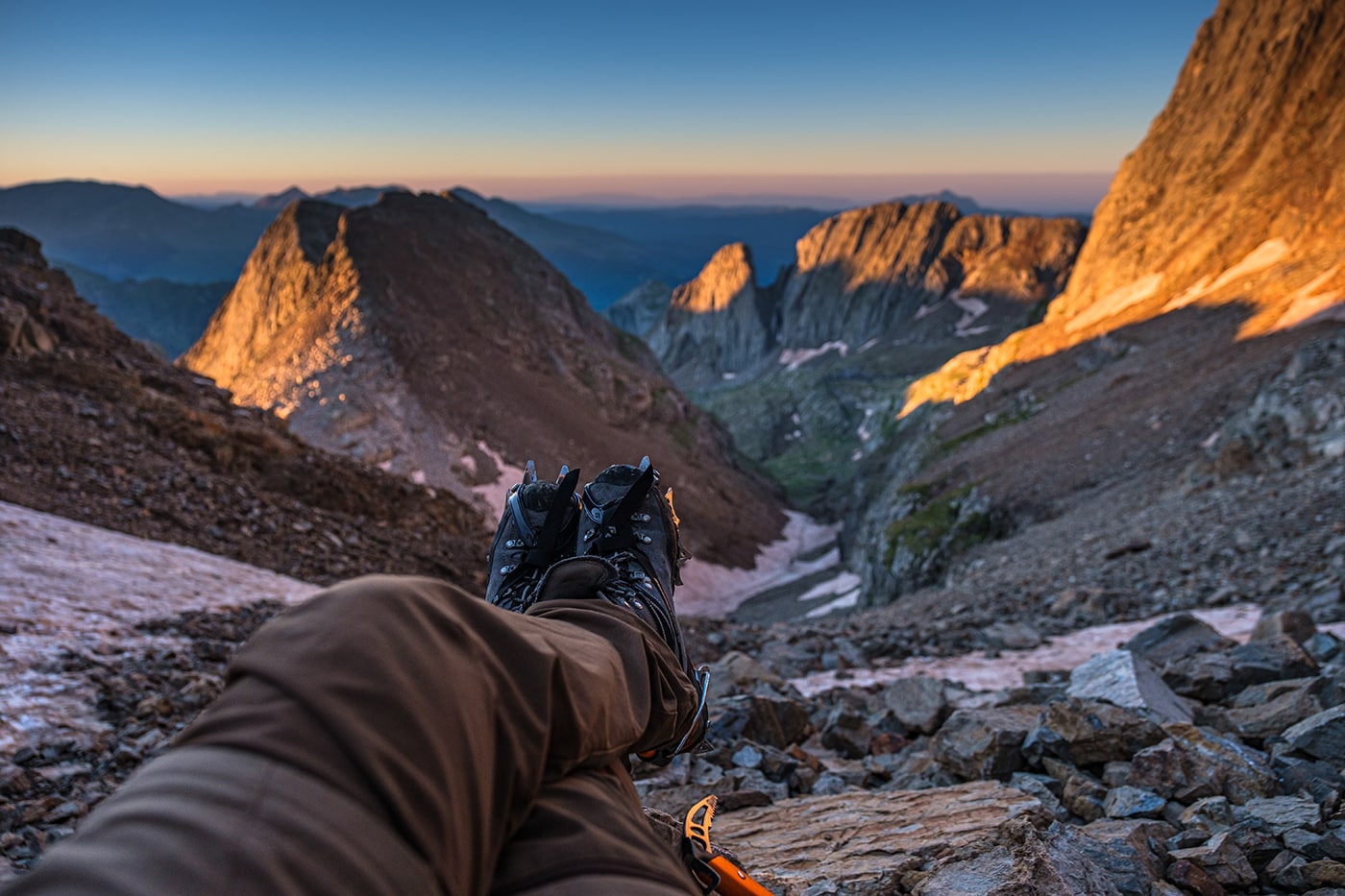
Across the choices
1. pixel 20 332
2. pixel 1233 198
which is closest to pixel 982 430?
pixel 1233 198

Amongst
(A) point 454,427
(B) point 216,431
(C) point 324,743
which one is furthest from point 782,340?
(C) point 324,743

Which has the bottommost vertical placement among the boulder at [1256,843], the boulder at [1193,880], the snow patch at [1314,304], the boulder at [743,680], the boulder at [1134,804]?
the boulder at [743,680]

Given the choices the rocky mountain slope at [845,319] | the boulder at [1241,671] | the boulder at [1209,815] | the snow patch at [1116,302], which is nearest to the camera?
the boulder at [1209,815]

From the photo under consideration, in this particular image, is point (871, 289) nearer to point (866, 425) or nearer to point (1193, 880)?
point (866, 425)

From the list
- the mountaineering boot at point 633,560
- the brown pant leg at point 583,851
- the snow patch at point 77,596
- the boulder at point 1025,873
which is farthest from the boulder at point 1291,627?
the snow patch at point 77,596

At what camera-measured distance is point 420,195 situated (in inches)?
2282

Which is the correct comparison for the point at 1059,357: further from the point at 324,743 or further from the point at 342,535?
the point at 324,743

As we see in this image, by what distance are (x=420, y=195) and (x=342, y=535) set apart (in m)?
50.5

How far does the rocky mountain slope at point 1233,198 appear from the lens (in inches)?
1561

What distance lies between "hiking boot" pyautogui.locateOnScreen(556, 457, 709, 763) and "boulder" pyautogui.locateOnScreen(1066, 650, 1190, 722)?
355cm

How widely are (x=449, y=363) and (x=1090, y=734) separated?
135 feet

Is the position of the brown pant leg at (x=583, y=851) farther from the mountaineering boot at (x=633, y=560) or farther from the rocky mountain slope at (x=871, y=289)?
the rocky mountain slope at (x=871, y=289)

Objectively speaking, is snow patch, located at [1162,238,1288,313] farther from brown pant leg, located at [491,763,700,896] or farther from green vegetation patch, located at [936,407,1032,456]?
brown pant leg, located at [491,763,700,896]

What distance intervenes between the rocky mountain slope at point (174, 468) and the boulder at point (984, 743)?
427 inches
